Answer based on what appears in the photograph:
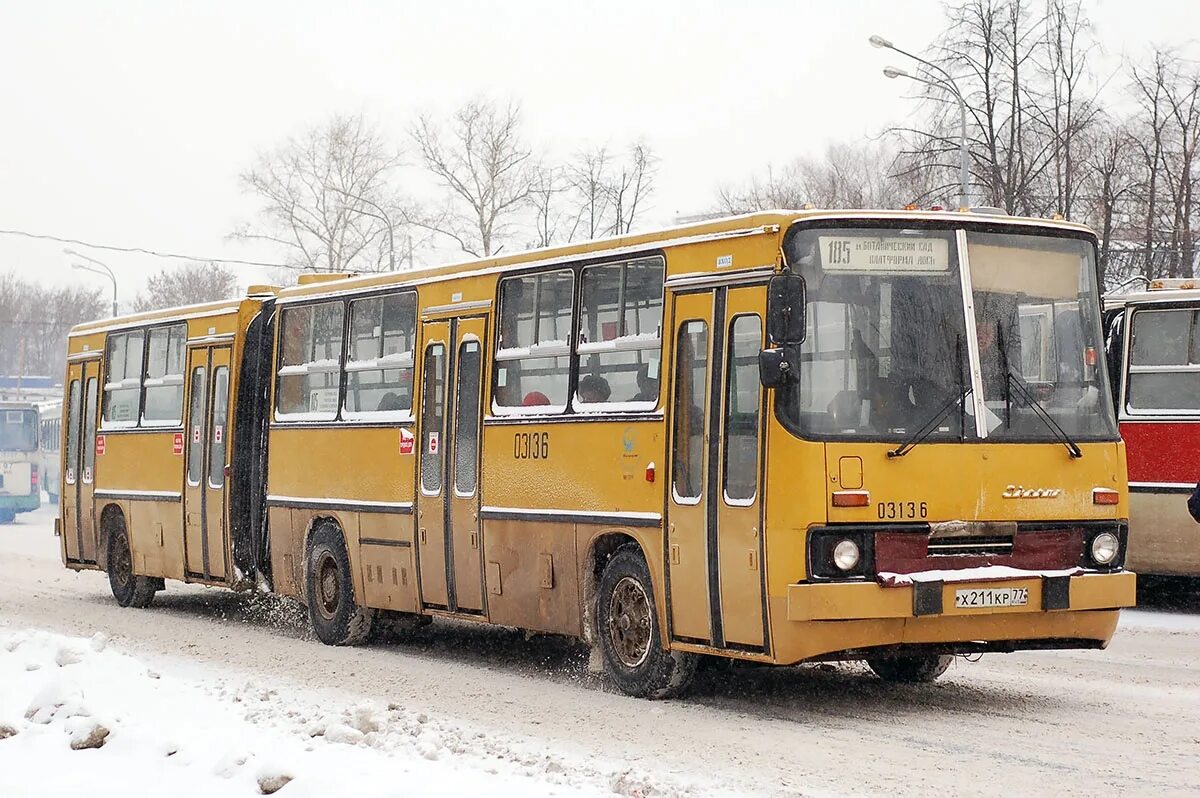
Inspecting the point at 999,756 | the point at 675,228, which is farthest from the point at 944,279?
the point at 999,756

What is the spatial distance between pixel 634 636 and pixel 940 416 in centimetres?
273

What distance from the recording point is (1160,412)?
1823 centimetres

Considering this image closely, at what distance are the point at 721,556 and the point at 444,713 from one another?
6.43ft

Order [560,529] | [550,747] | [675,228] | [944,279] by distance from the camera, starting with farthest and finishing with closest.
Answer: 1. [560,529]
2. [675,228]
3. [944,279]
4. [550,747]

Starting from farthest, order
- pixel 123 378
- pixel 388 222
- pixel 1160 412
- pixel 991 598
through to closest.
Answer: pixel 388 222 → pixel 123 378 → pixel 1160 412 → pixel 991 598

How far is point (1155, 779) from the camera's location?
8539 mm

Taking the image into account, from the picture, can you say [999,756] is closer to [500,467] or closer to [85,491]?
[500,467]

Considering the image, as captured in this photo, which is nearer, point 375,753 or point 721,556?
point 375,753

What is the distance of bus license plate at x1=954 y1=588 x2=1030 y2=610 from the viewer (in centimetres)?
1041

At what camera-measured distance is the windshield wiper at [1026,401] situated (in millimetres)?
10805

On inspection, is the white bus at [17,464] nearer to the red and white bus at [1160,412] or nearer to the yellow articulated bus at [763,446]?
the yellow articulated bus at [763,446]

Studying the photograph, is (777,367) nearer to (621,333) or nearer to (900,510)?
(900,510)

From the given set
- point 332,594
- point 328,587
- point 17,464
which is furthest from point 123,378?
point 17,464

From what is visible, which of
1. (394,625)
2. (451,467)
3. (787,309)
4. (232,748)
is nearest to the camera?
(232,748)
